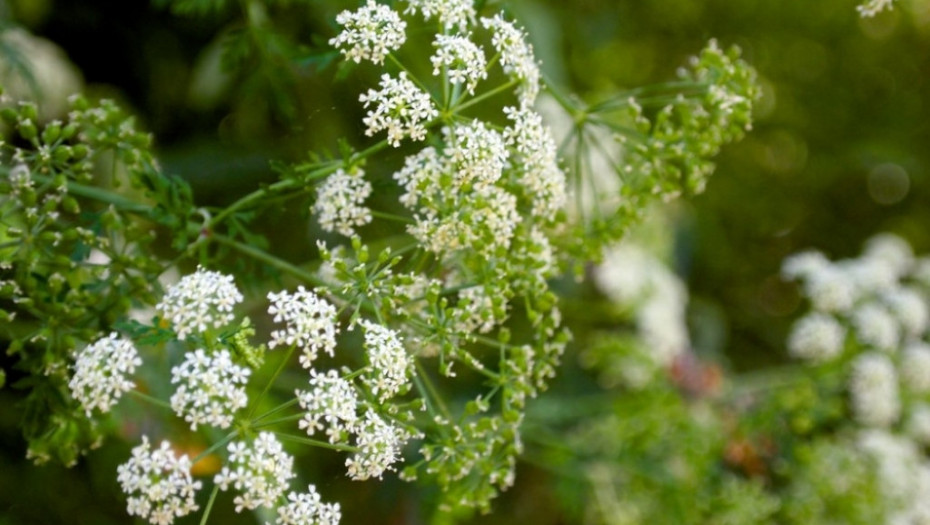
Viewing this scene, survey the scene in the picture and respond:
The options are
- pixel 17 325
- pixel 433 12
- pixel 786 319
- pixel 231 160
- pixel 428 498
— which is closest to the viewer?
pixel 433 12

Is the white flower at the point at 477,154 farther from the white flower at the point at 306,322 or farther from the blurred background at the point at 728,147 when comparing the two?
the blurred background at the point at 728,147

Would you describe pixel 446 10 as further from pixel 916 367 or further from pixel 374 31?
pixel 916 367

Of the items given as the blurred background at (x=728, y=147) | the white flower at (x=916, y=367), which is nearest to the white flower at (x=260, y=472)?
the blurred background at (x=728, y=147)

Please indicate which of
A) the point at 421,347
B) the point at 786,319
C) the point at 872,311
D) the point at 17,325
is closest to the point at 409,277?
the point at 421,347

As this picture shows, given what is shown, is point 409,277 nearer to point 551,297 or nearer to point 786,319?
point 551,297

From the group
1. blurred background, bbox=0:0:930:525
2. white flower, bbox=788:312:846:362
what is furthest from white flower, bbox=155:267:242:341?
white flower, bbox=788:312:846:362

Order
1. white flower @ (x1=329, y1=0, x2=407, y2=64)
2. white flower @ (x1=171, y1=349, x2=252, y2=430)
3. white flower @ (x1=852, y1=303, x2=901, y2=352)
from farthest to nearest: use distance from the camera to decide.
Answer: white flower @ (x1=852, y1=303, x2=901, y2=352) → white flower @ (x1=329, y1=0, x2=407, y2=64) → white flower @ (x1=171, y1=349, x2=252, y2=430)

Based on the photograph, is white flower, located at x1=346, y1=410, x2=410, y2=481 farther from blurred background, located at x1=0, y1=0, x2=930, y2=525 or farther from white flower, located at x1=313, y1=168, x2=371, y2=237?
blurred background, located at x1=0, y1=0, x2=930, y2=525
